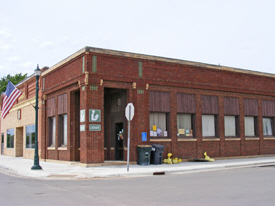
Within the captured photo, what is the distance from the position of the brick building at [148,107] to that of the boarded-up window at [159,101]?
0.06 m

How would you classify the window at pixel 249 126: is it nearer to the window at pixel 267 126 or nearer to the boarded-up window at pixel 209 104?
the window at pixel 267 126

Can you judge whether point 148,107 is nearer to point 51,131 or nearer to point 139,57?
point 139,57

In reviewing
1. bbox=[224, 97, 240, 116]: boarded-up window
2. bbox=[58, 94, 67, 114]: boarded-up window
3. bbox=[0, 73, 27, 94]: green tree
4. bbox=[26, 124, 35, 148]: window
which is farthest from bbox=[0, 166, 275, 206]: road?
bbox=[0, 73, 27, 94]: green tree

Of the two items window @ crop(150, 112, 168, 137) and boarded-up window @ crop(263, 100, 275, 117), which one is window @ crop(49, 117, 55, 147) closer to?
window @ crop(150, 112, 168, 137)

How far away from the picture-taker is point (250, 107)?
24031mm

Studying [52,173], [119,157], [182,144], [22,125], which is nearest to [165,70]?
[182,144]

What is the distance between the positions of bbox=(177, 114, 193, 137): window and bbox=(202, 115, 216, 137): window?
1013 millimetres

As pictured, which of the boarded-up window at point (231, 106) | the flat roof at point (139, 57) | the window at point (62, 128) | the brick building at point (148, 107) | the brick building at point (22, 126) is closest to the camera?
the brick building at point (148, 107)

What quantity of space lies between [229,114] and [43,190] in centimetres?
1569

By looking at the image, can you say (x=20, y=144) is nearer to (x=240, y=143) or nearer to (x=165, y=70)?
(x=165, y=70)

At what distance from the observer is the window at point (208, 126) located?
21.8 m

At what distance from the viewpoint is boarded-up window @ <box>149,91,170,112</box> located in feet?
64.8

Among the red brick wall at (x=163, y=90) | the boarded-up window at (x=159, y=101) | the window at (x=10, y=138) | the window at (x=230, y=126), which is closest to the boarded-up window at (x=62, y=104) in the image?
the red brick wall at (x=163, y=90)

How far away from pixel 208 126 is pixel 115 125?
632cm
